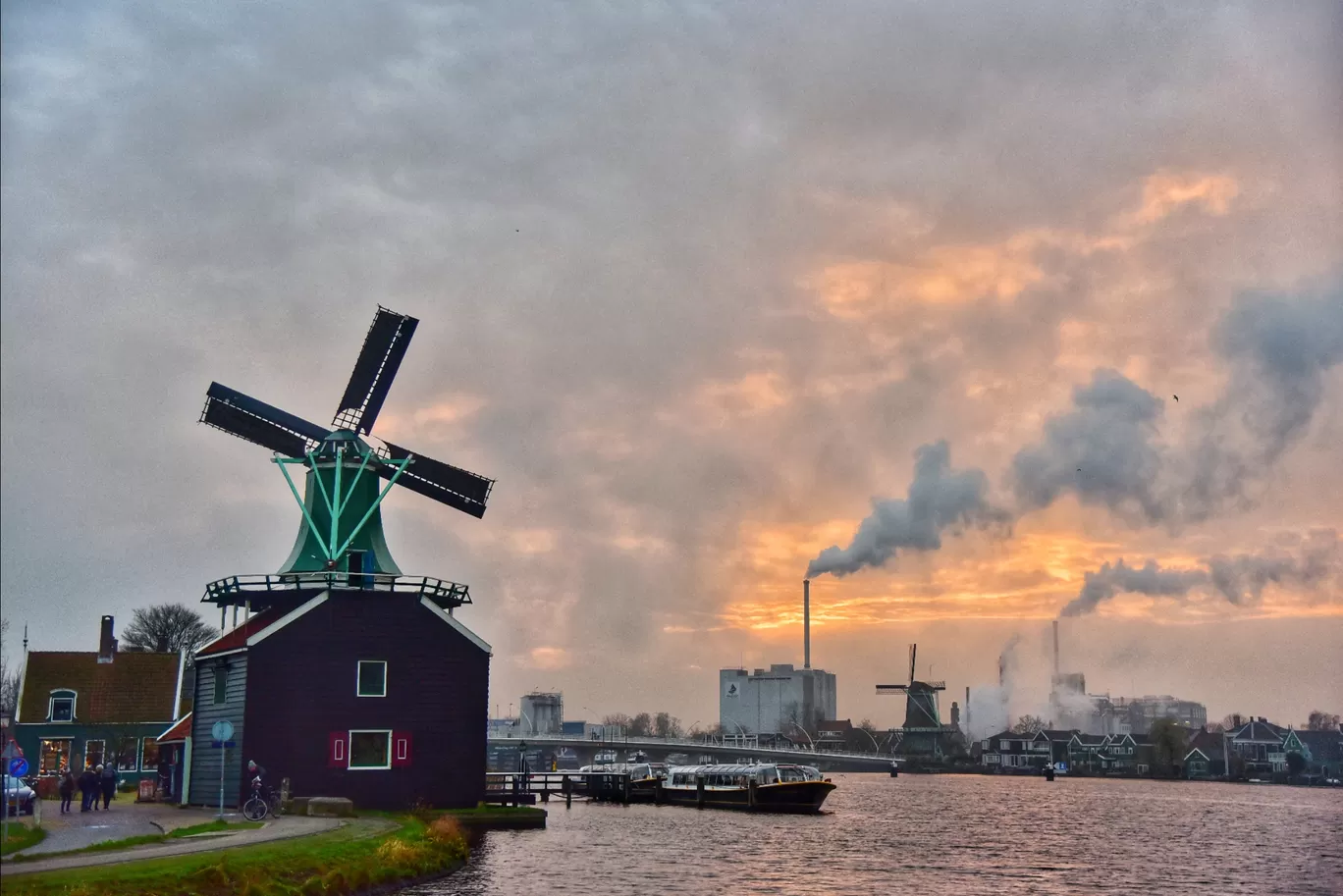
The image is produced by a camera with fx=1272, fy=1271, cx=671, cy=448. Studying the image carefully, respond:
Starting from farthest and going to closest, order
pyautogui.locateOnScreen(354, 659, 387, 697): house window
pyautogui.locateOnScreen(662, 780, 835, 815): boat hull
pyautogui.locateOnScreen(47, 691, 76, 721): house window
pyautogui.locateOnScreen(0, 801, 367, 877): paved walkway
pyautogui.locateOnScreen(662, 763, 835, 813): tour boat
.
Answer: pyautogui.locateOnScreen(662, 763, 835, 813): tour boat
pyautogui.locateOnScreen(662, 780, 835, 815): boat hull
pyautogui.locateOnScreen(47, 691, 76, 721): house window
pyautogui.locateOnScreen(354, 659, 387, 697): house window
pyautogui.locateOnScreen(0, 801, 367, 877): paved walkway

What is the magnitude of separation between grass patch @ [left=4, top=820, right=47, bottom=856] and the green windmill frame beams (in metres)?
28.2

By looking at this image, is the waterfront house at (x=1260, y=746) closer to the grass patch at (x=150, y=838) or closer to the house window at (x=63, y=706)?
the house window at (x=63, y=706)

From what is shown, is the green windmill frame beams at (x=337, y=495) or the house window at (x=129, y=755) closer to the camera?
the green windmill frame beams at (x=337, y=495)

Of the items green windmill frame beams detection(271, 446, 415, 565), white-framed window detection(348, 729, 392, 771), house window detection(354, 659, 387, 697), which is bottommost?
white-framed window detection(348, 729, 392, 771)

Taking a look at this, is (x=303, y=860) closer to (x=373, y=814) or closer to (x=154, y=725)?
(x=373, y=814)

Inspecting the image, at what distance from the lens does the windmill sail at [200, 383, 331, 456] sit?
57.8 metres

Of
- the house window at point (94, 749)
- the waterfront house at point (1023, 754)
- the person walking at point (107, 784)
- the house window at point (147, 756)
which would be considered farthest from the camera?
the waterfront house at point (1023, 754)

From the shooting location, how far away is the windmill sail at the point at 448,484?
60.5 m

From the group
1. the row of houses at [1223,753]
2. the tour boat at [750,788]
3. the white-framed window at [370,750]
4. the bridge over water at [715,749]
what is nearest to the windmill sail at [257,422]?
the white-framed window at [370,750]

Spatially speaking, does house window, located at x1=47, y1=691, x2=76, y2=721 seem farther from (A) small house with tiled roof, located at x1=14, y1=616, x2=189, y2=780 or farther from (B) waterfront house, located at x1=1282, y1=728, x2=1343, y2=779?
(B) waterfront house, located at x1=1282, y1=728, x2=1343, y2=779

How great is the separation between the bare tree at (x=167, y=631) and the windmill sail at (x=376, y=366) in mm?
49549

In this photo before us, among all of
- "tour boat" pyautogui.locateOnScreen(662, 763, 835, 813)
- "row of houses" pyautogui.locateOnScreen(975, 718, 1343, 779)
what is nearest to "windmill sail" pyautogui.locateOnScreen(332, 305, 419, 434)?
"tour boat" pyautogui.locateOnScreen(662, 763, 835, 813)

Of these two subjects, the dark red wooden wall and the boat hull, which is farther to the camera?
the boat hull

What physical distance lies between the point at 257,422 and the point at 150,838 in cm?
2747
